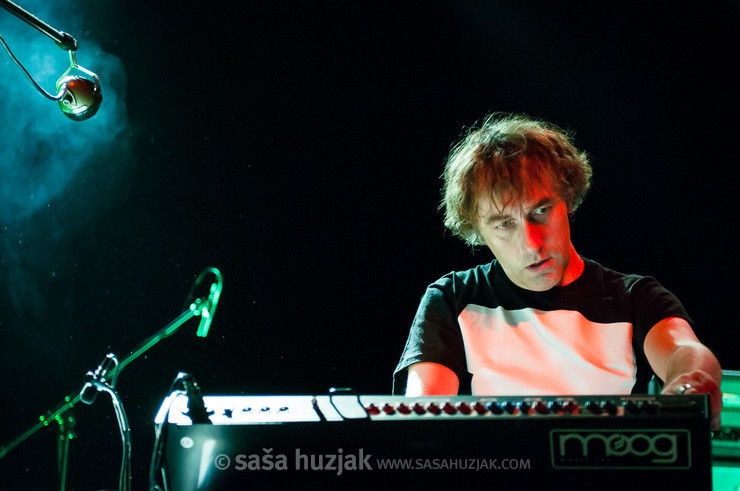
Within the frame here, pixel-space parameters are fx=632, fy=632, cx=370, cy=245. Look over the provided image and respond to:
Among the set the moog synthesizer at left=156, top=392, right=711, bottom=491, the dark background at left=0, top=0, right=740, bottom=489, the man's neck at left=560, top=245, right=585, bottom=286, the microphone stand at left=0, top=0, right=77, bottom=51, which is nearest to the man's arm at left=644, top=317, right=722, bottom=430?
the moog synthesizer at left=156, top=392, right=711, bottom=491

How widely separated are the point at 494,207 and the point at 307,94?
69.1 inches

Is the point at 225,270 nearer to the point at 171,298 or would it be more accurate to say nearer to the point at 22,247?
the point at 171,298

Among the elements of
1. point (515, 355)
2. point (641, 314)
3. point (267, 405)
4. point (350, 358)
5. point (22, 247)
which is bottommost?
point (267, 405)

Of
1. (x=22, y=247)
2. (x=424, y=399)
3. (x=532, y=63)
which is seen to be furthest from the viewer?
(x=22, y=247)

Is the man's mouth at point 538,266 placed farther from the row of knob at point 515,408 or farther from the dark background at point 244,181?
the dark background at point 244,181

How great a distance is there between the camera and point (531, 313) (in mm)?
2061

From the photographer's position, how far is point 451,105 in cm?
333

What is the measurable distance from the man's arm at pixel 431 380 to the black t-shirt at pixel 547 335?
0.08ft

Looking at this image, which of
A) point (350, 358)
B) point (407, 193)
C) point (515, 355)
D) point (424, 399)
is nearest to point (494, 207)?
point (515, 355)

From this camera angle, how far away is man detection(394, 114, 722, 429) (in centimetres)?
193

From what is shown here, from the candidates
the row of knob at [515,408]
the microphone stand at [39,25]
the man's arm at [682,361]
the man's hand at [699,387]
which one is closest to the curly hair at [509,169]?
the man's arm at [682,361]

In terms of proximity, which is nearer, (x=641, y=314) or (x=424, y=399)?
(x=424, y=399)

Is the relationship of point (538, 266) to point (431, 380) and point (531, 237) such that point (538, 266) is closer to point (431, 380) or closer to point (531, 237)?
point (531, 237)

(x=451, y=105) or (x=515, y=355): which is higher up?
(x=451, y=105)
